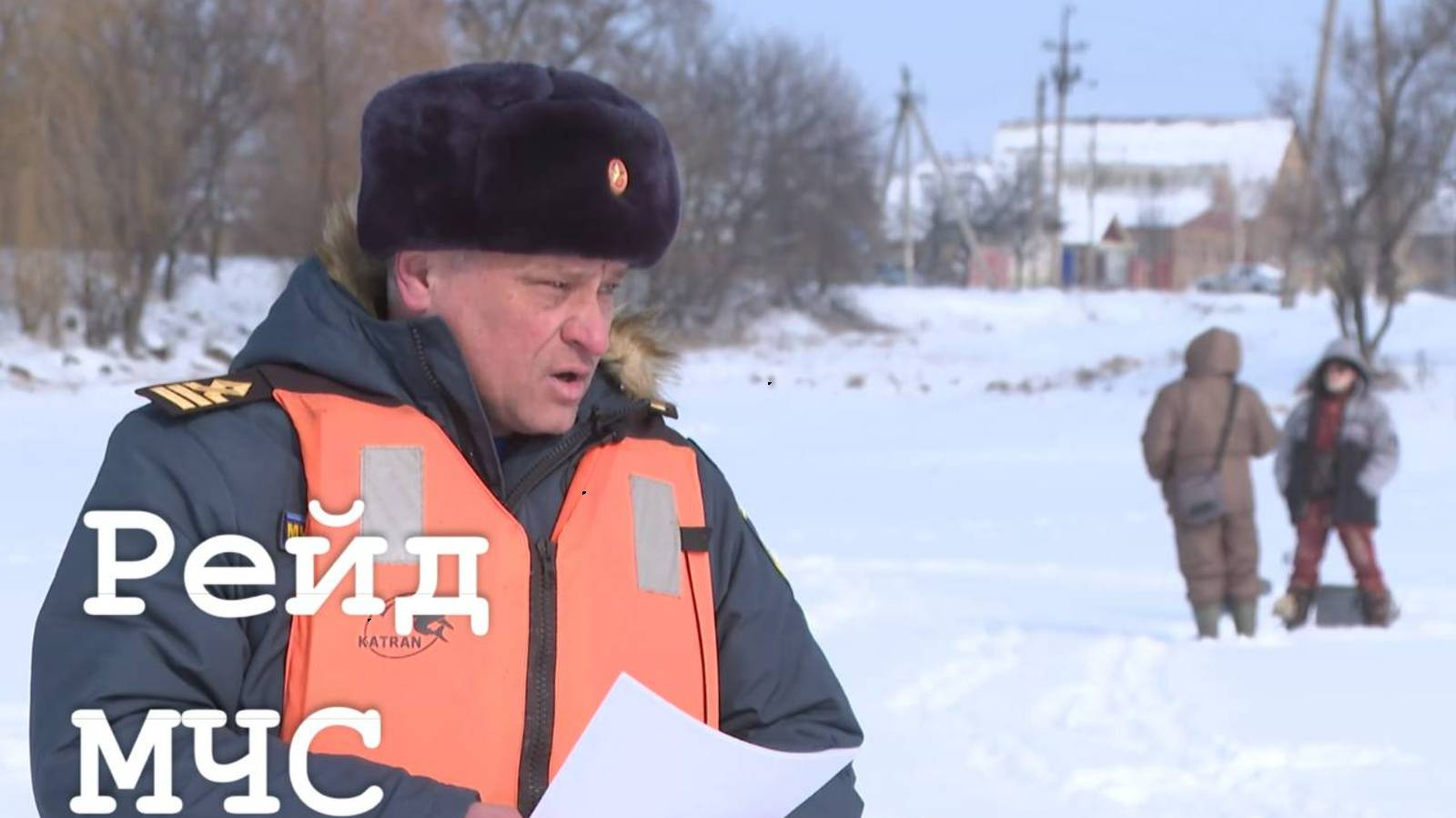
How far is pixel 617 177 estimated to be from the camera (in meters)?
2.08

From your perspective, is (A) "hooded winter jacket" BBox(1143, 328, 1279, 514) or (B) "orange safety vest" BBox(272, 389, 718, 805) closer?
(B) "orange safety vest" BBox(272, 389, 718, 805)

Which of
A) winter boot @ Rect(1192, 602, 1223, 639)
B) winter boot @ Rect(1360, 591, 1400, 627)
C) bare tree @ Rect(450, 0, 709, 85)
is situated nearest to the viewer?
winter boot @ Rect(1192, 602, 1223, 639)

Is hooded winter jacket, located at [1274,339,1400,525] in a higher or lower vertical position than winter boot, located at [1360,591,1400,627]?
higher

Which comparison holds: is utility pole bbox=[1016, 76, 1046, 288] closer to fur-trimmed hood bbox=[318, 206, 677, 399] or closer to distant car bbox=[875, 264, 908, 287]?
distant car bbox=[875, 264, 908, 287]

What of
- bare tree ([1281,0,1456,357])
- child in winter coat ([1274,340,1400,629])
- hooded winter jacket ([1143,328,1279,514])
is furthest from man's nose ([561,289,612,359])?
bare tree ([1281,0,1456,357])

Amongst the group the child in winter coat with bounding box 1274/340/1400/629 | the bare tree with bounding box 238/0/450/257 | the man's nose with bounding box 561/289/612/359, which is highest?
the bare tree with bounding box 238/0/450/257

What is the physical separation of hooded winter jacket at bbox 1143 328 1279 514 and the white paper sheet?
7.25 meters

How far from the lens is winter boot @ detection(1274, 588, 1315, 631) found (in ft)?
30.9

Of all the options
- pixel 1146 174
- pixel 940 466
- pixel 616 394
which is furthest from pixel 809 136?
pixel 1146 174

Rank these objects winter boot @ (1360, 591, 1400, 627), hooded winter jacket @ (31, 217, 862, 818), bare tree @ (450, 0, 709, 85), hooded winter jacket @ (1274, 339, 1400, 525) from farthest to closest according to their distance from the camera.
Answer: bare tree @ (450, 0, 709, 85)
winter boot @ (1360, 591, 1400, 627)
hooded winter jacket @ (1274, 339, 1400, 525)
hooded winter jacket @ (31, 217, 862, 818)

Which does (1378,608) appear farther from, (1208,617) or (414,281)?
(414,281)

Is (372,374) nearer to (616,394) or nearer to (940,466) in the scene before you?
(616,394)

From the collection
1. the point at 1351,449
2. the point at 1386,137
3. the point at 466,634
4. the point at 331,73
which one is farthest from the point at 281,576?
the point at 331,73

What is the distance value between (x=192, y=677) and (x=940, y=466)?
54.9 feet
